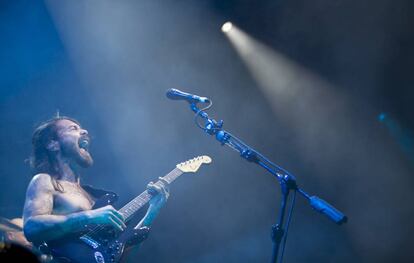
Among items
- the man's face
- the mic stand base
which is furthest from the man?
the mic stand base

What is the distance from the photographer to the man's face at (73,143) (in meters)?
3.66

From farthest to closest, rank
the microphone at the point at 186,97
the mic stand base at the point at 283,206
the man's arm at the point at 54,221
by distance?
the microphone at the point at 186,97 < the man's arm at the point at 54,221 < the mic stand base at the point at 283,206

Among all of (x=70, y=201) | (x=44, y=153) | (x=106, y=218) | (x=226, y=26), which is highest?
(x=226, y=26)

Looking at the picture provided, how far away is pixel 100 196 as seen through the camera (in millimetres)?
3646

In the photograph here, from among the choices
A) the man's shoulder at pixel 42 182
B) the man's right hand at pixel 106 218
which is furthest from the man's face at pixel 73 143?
the man's right hand at pixel 106 218

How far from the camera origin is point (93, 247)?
2879 millimetres

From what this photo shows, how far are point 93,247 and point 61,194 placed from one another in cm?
64

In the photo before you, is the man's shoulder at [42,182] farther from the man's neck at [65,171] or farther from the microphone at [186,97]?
the microphone at [186,97]

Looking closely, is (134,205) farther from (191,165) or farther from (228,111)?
(228,111)

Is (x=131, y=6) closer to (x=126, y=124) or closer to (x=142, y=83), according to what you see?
(x=142, y=83)

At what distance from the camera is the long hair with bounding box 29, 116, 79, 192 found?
3570mm

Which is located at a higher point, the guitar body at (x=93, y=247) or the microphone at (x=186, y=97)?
the microphone at (x=186, y=97)

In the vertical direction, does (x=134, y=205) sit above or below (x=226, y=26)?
below

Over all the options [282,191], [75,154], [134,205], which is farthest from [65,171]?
[282,191]
